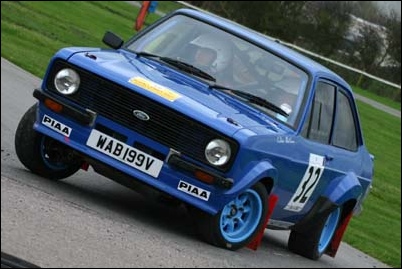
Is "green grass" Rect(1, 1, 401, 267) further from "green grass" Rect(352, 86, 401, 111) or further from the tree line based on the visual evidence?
the tree line

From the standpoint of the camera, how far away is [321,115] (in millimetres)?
8953

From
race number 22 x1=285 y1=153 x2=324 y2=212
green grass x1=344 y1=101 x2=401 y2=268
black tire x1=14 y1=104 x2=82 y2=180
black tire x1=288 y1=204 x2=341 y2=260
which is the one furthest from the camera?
green grass x1=344 y1=101 x2=401 y2=268

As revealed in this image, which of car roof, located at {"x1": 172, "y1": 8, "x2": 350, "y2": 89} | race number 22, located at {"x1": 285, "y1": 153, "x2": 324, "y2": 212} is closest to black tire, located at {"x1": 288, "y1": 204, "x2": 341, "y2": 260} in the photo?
race number 22, located at {"x1": 285, "y1": 153, "x2": 324, "y2": 212}

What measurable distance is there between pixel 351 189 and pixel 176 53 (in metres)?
2.09

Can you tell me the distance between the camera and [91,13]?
3341cm

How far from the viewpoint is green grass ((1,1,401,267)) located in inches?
534

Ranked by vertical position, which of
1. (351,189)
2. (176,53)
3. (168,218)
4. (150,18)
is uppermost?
(176,53)

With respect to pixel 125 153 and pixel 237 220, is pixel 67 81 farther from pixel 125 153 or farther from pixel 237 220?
pixel 237 220

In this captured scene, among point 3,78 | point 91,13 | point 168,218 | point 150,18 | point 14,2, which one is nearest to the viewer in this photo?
point 168,218

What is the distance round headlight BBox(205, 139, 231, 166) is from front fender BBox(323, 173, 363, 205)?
2.04 m

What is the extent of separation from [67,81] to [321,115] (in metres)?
2.48

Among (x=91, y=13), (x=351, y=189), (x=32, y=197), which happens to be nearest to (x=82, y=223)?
(x=32, y=197)

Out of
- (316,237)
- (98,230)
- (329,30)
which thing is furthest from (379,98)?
(98,230)

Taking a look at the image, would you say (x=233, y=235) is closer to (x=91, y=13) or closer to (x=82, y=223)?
(x=82, y=223)
